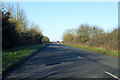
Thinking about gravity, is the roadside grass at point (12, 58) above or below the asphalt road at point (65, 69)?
above

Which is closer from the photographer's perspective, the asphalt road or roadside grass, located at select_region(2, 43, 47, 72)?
the asphalt road

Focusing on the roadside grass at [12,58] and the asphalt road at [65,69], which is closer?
the asphalt road at [65,69]

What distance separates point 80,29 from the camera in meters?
65.3

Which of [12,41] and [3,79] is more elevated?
[12,41]

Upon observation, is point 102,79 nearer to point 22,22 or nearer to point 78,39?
point 22,22

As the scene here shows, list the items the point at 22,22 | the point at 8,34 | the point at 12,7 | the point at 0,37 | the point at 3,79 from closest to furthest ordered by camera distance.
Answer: the point at 3,79, the point at 0,37, the point at 8,34, the point at 12,7, the point at 22,22

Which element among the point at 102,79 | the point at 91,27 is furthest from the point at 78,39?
the point at 102,79

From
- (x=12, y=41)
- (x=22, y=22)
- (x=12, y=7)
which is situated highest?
(x=12, y=7)

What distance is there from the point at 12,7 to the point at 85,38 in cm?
3598

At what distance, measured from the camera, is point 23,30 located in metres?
41.5

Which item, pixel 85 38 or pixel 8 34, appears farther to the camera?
pixel 85 38

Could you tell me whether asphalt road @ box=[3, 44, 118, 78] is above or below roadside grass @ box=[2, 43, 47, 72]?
below

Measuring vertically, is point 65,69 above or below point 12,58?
below

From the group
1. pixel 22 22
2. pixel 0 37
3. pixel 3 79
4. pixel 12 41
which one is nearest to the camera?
pixel 3 79
